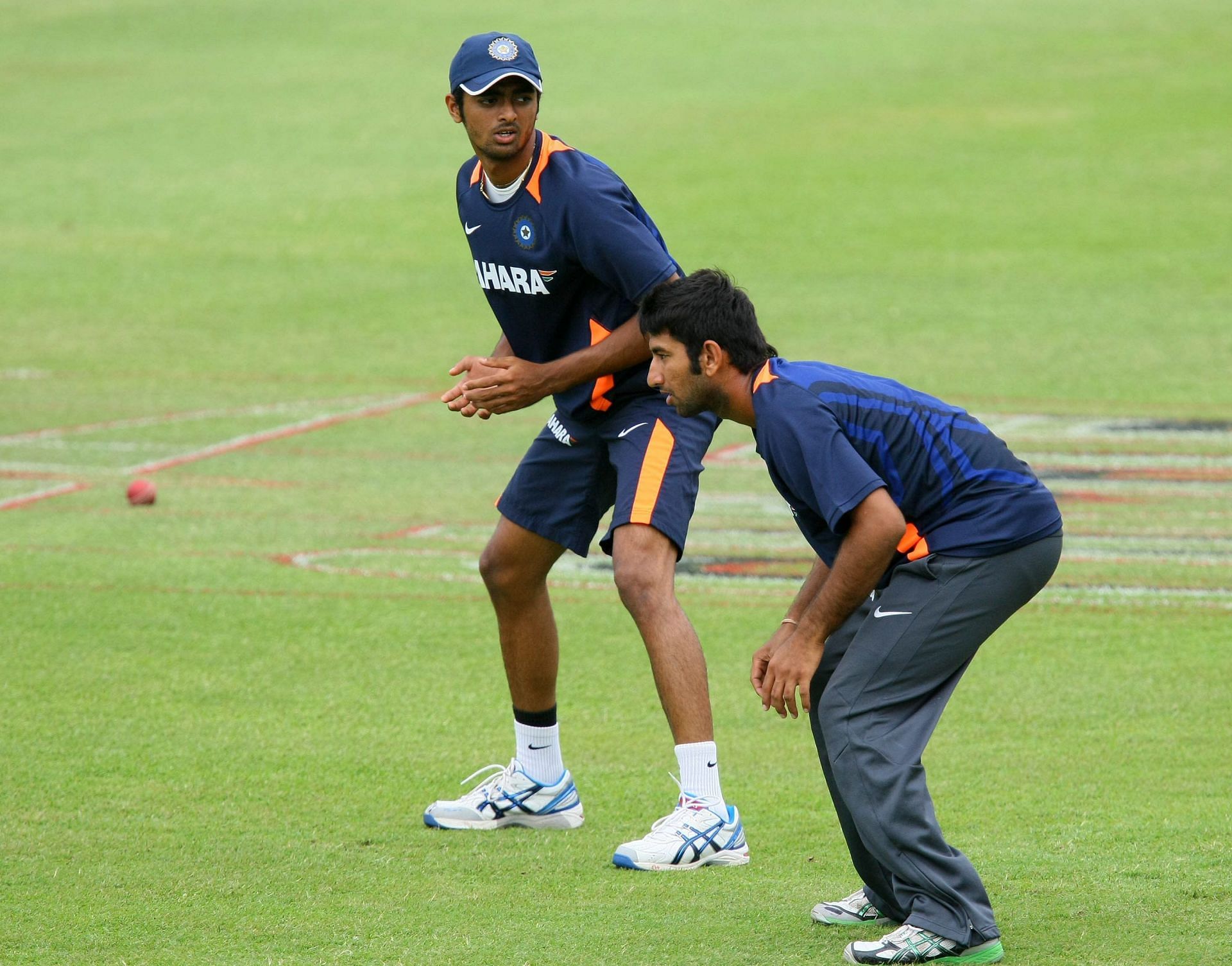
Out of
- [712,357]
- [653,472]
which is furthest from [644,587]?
[712,357]

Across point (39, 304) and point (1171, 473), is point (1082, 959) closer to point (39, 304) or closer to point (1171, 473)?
point (1171, 473)

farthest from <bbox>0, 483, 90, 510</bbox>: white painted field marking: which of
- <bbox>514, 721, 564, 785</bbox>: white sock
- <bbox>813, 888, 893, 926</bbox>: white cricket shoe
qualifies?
<bbox>813, 888, 893, 926</bbox>: white cricket shoe

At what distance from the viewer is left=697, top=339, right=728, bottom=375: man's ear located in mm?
4902

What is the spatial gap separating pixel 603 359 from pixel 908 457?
1.60 metres

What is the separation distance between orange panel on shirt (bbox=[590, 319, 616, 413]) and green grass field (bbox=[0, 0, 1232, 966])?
1.38m

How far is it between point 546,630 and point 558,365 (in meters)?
0.96

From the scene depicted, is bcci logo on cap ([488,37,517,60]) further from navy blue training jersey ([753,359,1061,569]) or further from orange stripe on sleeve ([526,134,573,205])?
navy blue training jersey ([753,359,1061,569])

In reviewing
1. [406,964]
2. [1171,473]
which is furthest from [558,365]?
[1171,473]

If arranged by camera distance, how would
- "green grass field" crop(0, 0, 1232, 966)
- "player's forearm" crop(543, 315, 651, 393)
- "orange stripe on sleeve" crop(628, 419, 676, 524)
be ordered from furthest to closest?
"player's forearm" crop(543, 315, 651, 393), "orange stripe on sleeve" crop(628, 419, 676, 524), "green grass field" crop(0, 0, 1232, 966)

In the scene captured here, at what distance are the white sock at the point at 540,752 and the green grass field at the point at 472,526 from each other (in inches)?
8.5

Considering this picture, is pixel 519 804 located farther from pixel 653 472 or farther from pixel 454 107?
pixel 454 107

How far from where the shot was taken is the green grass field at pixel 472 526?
5.52 metres

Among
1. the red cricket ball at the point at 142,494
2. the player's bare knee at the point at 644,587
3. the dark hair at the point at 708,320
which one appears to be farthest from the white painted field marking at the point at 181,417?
the dark hair at the point at 708,320

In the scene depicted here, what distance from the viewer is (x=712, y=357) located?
16.1 ft
